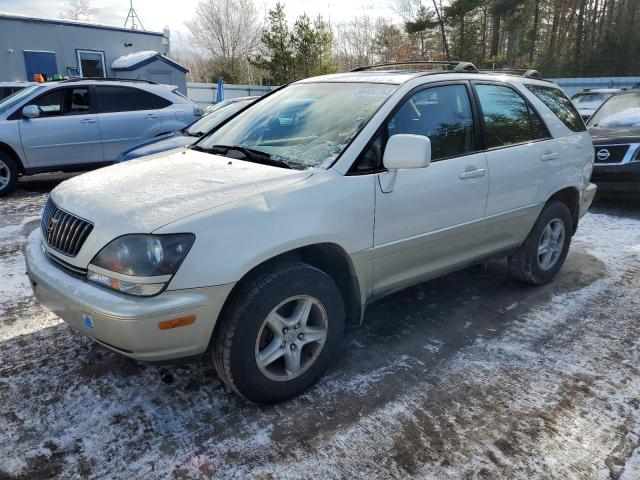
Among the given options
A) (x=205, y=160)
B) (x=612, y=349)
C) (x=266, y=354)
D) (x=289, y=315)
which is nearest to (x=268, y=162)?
(x=205, y=160)

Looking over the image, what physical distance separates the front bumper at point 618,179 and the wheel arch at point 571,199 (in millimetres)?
2878

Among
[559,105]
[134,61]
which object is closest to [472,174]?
[559,105]

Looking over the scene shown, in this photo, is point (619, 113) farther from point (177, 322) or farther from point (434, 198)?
point (177, 322)

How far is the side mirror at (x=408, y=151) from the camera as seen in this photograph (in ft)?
9.27

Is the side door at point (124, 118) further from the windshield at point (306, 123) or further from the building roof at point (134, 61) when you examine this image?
Answer: the building roof at point (134, 61)

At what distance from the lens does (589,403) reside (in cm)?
282

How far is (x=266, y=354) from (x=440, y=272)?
1456mm

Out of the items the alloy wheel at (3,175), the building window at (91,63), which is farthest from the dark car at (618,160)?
the building window at (91,63)

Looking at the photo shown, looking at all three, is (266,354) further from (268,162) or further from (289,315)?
(268,162)

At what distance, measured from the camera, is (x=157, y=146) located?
286 inches

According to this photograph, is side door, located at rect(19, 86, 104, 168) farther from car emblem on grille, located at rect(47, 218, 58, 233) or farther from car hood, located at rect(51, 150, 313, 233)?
car emblem on grille, located at rect(47, 218, 58, 233)

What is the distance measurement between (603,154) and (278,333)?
6284 millimetres

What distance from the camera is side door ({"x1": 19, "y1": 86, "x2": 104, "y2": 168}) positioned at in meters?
8.02

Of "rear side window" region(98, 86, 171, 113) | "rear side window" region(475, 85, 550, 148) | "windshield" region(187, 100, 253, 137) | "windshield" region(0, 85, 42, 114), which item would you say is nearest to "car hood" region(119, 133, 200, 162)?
"windshield" region(187, 100, 253, 137)
